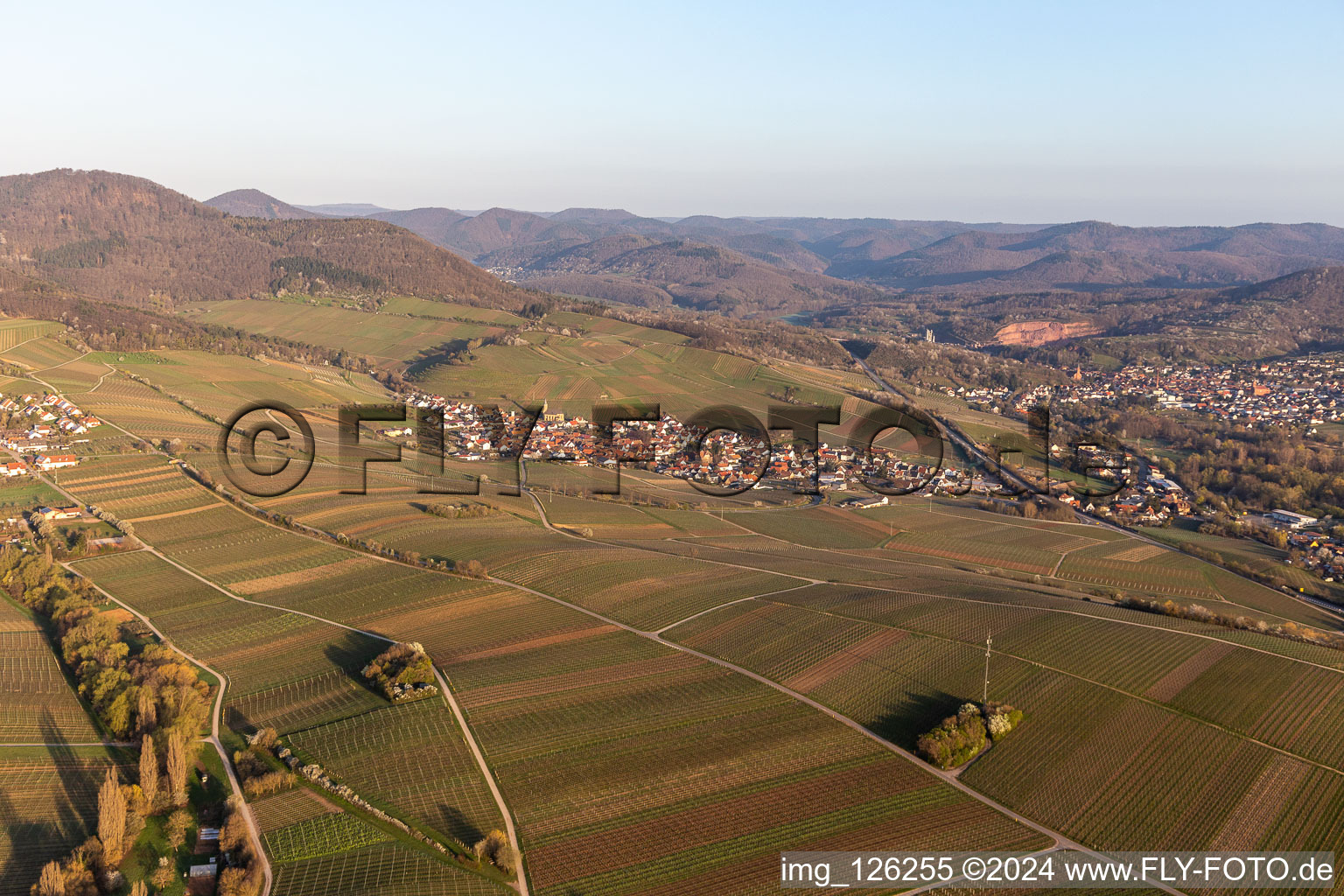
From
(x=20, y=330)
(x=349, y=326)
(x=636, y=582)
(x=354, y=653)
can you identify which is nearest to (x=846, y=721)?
(x=636, y=582)

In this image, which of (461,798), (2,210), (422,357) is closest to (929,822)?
(461,798)

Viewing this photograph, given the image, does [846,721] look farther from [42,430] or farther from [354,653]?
[42,430]

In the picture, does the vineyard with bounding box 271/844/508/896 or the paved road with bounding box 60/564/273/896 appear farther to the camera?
the paved road with bounding box 60/564/273/896

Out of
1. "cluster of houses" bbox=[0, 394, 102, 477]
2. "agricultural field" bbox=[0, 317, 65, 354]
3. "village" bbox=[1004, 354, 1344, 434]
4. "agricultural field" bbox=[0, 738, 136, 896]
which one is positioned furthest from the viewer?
"village" bbox=[1004, 354, 1344, 434]

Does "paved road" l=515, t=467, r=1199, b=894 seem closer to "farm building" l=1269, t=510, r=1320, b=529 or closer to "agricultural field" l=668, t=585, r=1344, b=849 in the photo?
"agricultural field" l=668, t=585, r=1344, b=849

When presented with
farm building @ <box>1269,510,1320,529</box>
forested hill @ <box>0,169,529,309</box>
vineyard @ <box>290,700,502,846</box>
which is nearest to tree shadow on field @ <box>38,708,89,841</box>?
vineyard @ <box>290,700,502,846</box>
